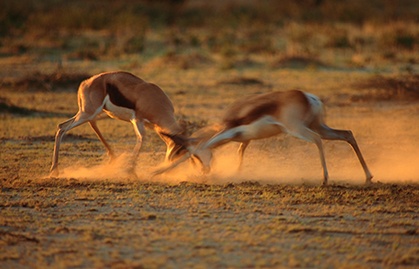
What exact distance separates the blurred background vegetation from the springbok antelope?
12988 mm

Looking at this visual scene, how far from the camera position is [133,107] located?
1000cm

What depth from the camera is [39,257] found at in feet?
20.5

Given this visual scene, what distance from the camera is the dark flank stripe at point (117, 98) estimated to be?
10023mm

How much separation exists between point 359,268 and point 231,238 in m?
1.29

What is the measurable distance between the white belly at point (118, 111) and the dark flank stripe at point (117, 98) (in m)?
0.05

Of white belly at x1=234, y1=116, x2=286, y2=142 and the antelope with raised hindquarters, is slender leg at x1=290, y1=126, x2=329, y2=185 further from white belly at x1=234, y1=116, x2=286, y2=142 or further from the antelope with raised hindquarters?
white belly at x1=234, y1=116, x2=286, y2=142

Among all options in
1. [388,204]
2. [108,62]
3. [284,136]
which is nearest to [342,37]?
[108,62]

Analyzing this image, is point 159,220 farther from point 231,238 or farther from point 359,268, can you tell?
point 359,268

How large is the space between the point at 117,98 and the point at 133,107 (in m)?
0.27

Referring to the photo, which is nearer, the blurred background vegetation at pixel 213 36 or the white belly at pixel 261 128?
the white belly at pixel 261 128

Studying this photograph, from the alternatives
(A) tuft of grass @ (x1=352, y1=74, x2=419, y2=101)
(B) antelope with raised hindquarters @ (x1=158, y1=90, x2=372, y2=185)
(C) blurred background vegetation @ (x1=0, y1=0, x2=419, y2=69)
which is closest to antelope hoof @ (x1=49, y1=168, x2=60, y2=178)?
(B) antelope with raised hindquarters @ (x1=158, y1=90, x2=372, y2=185)

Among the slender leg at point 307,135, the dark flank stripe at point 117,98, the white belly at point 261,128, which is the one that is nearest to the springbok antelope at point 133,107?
the dark flank stripe at point 117,98

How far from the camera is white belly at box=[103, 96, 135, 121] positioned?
10047 mm

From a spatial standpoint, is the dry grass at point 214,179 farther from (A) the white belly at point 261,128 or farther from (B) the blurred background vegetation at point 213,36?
(A) the white belly at point 261,128
